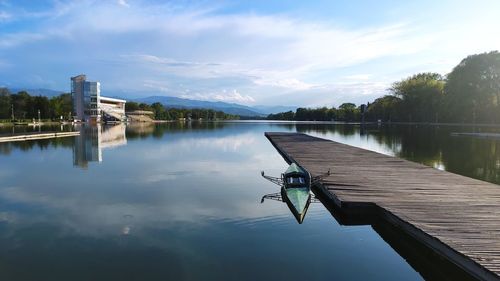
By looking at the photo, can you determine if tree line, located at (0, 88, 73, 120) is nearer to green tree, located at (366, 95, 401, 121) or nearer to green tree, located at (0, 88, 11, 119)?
green tree, located at (0, 88, 11, 119)

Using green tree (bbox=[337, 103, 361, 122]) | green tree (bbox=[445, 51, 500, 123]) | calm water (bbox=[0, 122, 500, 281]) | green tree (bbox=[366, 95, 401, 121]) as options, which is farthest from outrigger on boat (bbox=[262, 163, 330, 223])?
green tree (bbox=[337, 103, 361, 122])

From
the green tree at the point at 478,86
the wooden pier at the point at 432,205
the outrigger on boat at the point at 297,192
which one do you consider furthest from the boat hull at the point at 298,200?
the green tree at the point at 478,86

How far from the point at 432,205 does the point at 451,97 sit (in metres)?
84.4

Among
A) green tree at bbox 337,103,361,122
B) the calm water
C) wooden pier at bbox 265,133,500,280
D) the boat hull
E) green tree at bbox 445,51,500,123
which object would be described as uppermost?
green tree at bbox 445,51,500,123

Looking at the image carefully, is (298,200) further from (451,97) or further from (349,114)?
(349,114)

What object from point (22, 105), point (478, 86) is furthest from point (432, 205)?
point (22, 105)

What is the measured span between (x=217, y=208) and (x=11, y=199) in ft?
27.3

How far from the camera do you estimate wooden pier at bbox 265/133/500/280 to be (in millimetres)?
7973

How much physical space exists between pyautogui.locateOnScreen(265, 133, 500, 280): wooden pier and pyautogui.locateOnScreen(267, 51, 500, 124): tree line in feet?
237

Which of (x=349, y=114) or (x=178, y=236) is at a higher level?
(x=349, y=114)

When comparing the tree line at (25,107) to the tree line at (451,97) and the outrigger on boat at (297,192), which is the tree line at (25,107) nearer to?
the tree line at (451,97)

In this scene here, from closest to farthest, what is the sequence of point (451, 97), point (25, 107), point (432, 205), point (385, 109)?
point (432, 205)
point (451, 97)
point (25, 107)
point (385, 109)

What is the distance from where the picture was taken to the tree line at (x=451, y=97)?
80938mm

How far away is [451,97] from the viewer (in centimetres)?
8612
